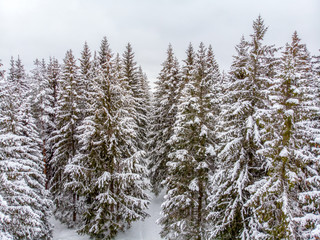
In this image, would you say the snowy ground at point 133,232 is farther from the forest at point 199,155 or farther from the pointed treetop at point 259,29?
the pointed treetop at point 259,29

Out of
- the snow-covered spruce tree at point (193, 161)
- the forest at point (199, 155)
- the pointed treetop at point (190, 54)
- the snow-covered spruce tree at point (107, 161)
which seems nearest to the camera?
the forest at point (199, 155)

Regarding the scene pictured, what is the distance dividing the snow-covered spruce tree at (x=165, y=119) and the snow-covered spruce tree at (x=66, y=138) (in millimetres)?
8083

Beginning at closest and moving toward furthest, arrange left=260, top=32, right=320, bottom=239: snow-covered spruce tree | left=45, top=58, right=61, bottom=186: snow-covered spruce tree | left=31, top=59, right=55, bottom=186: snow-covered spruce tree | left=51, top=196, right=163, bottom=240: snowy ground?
left=260, top=32, right=320, bottom=239: snow-covered spruce tree < left=51, top=196, right=163, bottom=240: snowy ground < left=31, top=59, right=55, bottom=186: snow-covered spruce tree < left=45, top=58, right=61, bottom=186: snow-covered spruce tree

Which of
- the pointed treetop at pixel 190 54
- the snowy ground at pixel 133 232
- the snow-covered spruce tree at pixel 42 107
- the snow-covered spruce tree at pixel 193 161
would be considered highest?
the pointed treetop at pixel 190 54

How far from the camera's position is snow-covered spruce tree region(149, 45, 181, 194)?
22.4 meters

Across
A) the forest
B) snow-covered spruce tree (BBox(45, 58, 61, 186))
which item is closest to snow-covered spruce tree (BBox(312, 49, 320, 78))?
the forest

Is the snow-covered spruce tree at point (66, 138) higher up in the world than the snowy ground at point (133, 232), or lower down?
higher up

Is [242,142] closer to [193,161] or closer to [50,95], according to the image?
[193,161]

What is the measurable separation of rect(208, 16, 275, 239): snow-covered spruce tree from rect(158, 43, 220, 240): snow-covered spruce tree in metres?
1.65

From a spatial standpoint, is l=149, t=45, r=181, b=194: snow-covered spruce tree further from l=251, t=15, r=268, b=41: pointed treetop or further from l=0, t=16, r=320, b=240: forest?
l=251, t=15, r=268, b=41: pointed treetop

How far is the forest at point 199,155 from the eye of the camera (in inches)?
372

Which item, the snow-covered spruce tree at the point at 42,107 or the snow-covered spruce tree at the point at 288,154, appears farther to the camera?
the snow-covered spruce tree at the point at 42,107

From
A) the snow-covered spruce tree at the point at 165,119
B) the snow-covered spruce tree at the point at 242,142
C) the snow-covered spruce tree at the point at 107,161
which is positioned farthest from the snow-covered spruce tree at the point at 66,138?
the snow-covered spruce tree at the point at 242,142

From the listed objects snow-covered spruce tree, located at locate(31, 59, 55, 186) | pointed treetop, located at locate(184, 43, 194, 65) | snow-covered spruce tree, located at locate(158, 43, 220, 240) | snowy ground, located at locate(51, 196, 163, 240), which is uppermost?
pointed treetop, located at locate(184, 43, 194, 65)
